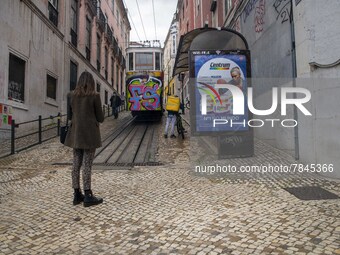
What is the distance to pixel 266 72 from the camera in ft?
27.9

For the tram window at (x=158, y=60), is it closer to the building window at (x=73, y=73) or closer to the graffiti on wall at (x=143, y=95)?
the graffiti on wall at (x=143, y=95)

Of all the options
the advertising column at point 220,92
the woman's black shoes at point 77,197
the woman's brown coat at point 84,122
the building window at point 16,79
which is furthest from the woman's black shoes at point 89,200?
the building window at point 16,79

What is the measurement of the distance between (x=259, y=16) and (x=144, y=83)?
8.65m

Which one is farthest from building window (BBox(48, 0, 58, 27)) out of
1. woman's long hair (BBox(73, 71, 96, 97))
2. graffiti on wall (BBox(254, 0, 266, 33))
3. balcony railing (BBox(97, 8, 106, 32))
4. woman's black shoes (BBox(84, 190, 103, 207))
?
woman's black shoes (BBox(84, 190, 103, 207))

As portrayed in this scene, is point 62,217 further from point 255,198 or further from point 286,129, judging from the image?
point 286,129

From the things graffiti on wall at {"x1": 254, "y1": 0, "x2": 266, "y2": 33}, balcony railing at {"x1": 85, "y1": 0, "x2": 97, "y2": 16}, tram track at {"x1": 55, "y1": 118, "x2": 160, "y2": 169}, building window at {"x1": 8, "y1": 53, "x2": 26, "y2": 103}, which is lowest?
tram track at {"x1": 55, "y1": 118, "x2": 160, "y2": 169}

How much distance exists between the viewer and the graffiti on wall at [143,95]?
1662 centimetres

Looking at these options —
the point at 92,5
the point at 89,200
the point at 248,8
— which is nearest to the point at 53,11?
the point at 92,5

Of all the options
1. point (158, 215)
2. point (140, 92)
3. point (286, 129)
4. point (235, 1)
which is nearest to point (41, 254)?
point (158, 215)

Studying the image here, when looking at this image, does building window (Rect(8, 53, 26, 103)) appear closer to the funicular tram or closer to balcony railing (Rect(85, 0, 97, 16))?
the funicular tram

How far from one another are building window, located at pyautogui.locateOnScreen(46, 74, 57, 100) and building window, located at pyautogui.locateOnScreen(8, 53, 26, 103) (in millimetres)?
2875

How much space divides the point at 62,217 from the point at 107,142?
22.0 ft

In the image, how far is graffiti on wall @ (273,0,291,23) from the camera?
6.84 metres

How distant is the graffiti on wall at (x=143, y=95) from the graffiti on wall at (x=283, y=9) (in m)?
9.73
